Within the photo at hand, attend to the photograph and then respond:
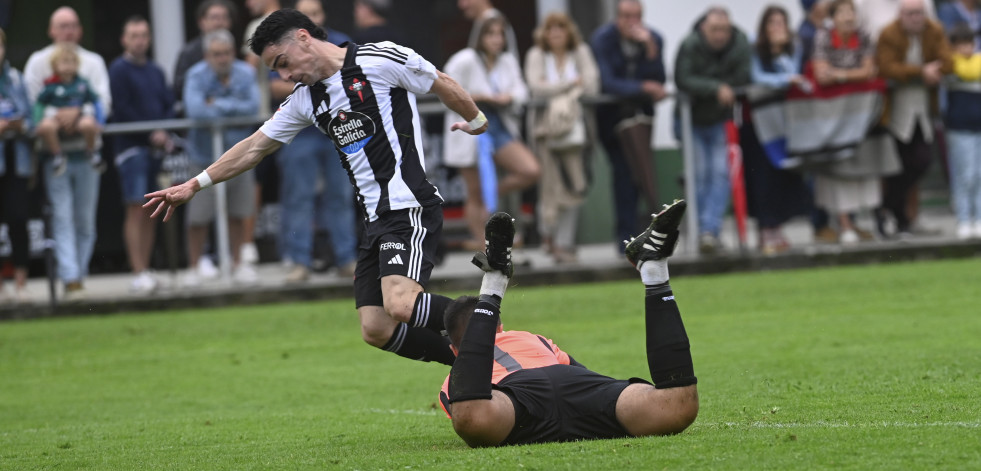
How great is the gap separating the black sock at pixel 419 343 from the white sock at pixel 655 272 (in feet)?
Answer: 4.94

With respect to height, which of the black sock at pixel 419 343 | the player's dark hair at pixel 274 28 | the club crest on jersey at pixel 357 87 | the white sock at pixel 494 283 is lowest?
the black sock at pixel 419 343

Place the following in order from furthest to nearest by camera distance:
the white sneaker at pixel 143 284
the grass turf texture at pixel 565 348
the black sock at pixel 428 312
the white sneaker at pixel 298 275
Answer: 1. the white sneaker at pixel 298 275
2. the white sneaker at pixel 143 284
3. the black sock at pixel 428 312
4. the grass turf texture at pixel 565 348

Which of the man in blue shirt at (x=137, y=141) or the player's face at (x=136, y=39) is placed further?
the player's face at (x=136, y=39)

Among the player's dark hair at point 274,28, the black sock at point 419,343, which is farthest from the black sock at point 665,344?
the player's dark hair at point 274,28

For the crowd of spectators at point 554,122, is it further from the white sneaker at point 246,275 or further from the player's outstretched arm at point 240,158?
the player's outstretched arm at point 240,158

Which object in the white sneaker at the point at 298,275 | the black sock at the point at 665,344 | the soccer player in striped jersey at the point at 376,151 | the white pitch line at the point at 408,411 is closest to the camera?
the black sock at the point at 665,344

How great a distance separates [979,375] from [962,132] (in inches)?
311

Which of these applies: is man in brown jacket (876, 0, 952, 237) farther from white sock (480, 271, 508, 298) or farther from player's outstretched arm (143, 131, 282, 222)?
white sock (480, 271, 508, 298)

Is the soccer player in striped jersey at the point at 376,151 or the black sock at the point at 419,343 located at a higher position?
the soccer player in striped jersey at the point at 376,151

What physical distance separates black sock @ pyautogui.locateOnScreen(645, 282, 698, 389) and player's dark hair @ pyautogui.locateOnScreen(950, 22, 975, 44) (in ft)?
31.8

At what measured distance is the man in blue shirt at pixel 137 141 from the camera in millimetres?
13977

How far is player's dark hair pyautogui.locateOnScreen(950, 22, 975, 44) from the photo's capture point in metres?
14.9

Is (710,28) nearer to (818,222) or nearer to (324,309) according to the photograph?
(818,222)

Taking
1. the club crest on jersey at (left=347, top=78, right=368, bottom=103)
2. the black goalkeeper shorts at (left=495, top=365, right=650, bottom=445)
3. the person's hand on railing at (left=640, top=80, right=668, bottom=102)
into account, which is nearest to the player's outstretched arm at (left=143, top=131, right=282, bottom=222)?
the club crest on jersey at (left=347, top=78, right=368, bottom=103)
